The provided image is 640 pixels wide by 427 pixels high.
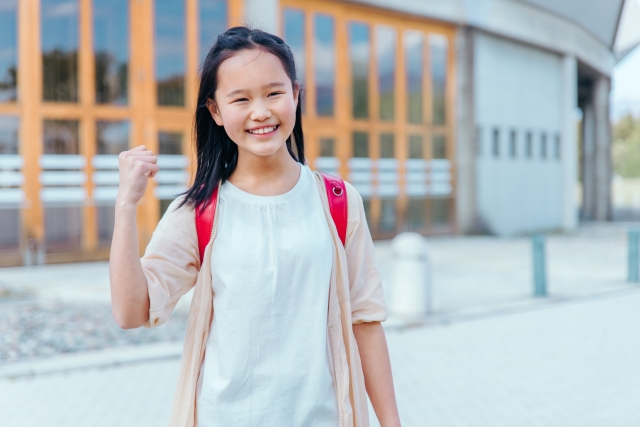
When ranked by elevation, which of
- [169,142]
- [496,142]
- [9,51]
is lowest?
[169,142]

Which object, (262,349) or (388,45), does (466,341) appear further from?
(388,45)

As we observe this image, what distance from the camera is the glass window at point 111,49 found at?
12.3 metres

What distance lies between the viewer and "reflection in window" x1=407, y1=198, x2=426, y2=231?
17.3 m

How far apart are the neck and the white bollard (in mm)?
5730

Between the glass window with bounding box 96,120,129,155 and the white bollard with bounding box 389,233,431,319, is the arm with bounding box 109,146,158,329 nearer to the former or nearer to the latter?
the white bollard with bounding box 389,233,431,319

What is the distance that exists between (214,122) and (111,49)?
11498 mm

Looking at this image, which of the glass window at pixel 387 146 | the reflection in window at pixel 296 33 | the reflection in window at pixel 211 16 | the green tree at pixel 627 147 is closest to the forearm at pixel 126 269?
the reflection in window at pixel 211 16

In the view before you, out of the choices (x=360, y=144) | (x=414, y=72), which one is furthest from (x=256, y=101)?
(x=414, y=72)

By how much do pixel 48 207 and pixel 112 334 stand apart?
6.19m

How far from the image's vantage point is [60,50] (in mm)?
11969

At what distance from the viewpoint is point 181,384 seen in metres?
1.68

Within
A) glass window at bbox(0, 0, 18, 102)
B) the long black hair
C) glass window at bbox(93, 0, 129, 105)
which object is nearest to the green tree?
glass window at bbox(93, 0, 129, 105)

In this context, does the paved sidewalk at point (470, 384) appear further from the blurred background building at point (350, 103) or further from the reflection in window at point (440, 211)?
the reflection in window at point (440, 211)

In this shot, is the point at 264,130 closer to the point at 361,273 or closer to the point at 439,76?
the point at 361,273
